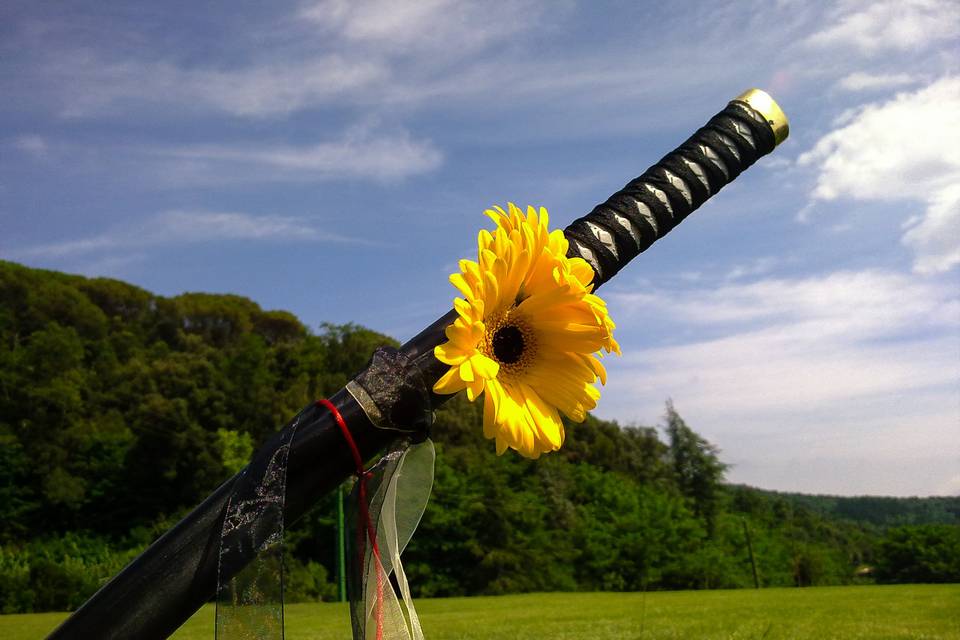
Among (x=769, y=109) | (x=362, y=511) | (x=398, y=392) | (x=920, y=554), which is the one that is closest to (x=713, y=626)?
(x=769, y=109)

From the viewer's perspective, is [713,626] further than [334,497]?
No

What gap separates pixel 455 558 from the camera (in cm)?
3594

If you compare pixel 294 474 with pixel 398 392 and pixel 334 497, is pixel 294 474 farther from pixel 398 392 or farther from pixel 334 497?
pixel 334 497

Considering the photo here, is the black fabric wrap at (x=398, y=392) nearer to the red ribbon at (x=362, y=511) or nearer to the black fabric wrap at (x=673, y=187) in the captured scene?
the red ribbon at (x=362, y=511)

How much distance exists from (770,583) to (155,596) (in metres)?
47.4

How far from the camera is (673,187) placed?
2389 millimetres

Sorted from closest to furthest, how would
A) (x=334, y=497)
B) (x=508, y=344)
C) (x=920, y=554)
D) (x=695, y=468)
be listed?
1. (x=508, y=344)
2. (x=334, y=497)
3. (x=920, y=554)
4. (x=695, y=468)

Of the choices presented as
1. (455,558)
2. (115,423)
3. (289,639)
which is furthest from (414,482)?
(115,423)

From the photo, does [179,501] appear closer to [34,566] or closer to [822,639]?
[34,566]

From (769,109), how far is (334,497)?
32.0m

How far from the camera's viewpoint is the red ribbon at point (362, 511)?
1.93 meters

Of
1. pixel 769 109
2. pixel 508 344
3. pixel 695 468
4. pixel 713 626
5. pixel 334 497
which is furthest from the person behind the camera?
pixel 695 468

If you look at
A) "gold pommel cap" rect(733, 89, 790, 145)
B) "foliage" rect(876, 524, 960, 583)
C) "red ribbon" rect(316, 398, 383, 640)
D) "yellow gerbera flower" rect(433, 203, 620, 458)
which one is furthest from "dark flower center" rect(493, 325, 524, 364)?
"foliage" rect(876, 524, 960, 583)

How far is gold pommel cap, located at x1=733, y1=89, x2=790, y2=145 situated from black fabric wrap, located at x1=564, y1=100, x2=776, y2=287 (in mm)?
20
